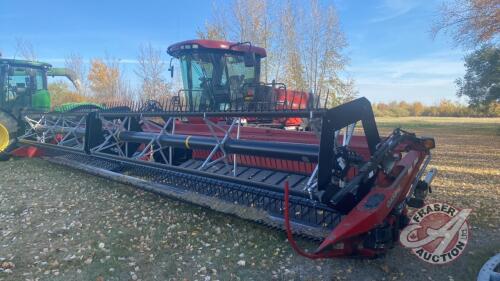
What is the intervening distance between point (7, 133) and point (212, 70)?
4.97 meters

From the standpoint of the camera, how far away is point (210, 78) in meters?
7.32

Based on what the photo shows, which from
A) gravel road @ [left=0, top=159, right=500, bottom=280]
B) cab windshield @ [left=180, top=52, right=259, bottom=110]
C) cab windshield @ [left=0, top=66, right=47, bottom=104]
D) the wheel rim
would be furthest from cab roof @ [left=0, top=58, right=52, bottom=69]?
gravel road @ [left=0, top=159, right=500, bottom=280]

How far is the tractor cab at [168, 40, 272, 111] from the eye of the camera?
7172 millimetres

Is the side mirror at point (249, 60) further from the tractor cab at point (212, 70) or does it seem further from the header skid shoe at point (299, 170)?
the header skid shoe at point (299, 170)

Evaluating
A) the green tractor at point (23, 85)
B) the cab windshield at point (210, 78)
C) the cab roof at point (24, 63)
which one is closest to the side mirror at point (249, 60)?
the cab windshield at point (210, 78)

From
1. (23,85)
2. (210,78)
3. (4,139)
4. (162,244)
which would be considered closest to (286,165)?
(162,244)

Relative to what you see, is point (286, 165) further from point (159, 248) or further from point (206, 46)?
point (206, 46)

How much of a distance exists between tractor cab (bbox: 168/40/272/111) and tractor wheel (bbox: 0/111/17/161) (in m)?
4.11

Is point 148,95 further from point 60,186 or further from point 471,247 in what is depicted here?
point 471,247

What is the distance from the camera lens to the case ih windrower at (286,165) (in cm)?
261

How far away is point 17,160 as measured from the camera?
8414mm

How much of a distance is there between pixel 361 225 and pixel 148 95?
2823 cm

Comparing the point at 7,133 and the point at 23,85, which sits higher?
the point at 23,85

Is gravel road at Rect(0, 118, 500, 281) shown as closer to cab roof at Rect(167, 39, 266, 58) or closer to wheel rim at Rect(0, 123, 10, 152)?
wheel rim at Rect(0, 123, 10, 152)
